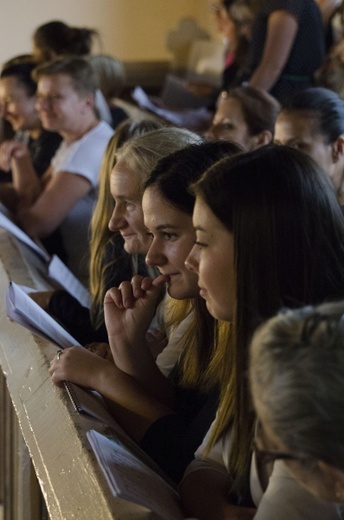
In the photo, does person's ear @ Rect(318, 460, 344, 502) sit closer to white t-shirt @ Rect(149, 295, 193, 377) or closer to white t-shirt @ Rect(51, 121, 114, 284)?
white t-shirt @ Rect(149, 295, 193, 377)

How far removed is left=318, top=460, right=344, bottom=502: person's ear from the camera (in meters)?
0.92

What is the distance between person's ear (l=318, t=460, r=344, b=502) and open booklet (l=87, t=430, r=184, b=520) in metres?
0.28

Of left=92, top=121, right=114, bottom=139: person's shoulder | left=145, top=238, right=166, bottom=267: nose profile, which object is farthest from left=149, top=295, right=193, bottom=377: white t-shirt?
left=92, top=121, right=114, bottom=139: person's shoulder

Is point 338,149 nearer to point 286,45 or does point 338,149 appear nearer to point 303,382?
point 286,45

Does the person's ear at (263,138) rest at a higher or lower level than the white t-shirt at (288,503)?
lower

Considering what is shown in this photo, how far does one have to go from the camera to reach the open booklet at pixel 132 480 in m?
1.15

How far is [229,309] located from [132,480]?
0.30 metres

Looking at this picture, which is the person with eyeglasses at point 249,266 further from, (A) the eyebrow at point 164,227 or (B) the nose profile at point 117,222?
(B) the nose profile at point 117,222

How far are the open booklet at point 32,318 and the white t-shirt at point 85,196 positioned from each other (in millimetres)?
1368

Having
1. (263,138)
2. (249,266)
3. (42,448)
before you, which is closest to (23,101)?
(263,138)

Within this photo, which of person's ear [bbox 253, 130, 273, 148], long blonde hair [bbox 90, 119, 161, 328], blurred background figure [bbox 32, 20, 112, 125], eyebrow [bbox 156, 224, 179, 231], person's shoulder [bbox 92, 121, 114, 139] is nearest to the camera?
eyebrow [bbox 156, 224, 179, 231]

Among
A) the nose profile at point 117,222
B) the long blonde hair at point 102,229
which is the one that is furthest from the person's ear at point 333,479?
the long blonde hair at point 102,229

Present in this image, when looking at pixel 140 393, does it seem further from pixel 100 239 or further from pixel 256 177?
pixel 100 239

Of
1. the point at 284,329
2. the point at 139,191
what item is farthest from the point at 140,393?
the point at 284,329
